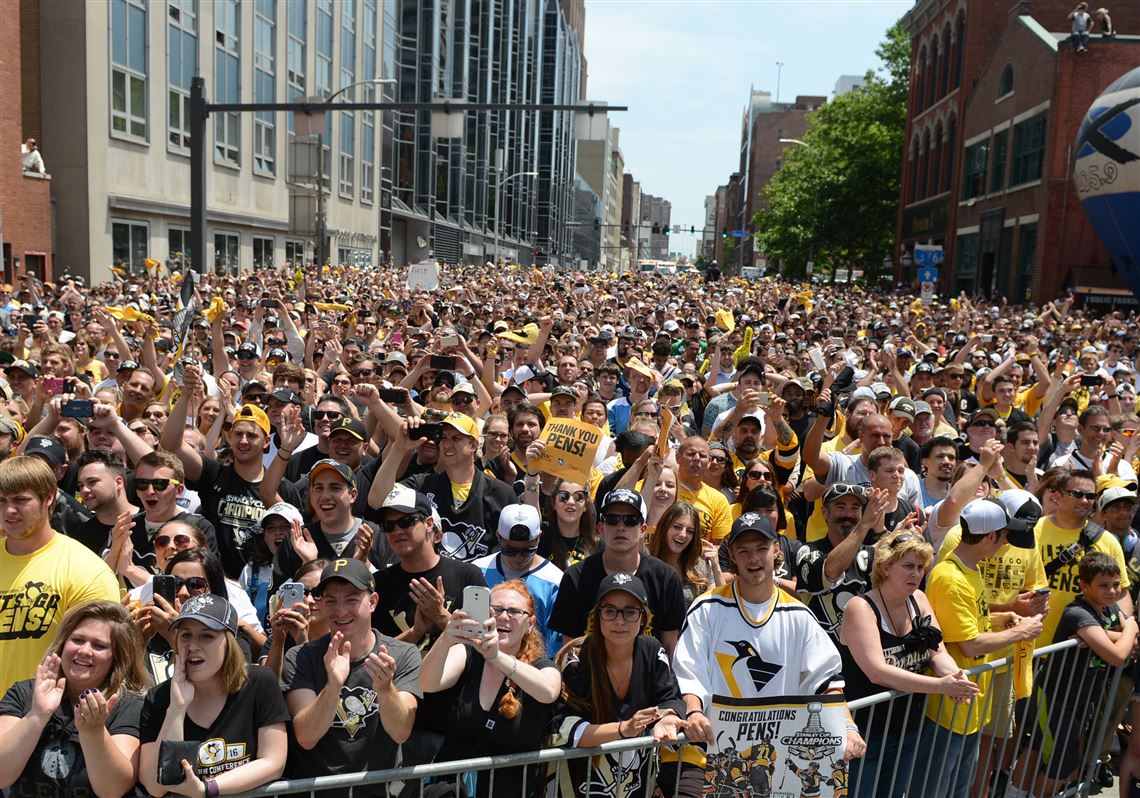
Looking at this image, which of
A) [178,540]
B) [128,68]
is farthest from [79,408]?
[128,68]

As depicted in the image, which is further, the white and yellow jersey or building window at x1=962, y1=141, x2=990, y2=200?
building window at x1=962, y1=141, x2=990, y2=200

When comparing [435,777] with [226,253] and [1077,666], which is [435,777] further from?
[226,253]

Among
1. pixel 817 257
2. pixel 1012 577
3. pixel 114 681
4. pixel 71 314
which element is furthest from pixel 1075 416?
pixel 817 257

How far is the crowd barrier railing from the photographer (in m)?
4.02

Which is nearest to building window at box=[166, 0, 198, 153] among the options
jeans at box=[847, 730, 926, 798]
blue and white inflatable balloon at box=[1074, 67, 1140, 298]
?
blue and white inflatable balloon at box=[1074, 67, 1140, 298]

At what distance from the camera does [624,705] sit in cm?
433

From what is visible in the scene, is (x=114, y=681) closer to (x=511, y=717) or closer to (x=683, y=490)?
(x=511, y=717)

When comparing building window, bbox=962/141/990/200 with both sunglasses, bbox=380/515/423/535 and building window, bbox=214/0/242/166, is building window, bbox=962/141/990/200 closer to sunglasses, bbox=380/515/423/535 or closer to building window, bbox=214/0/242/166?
building window, bbox=214/0/242/166

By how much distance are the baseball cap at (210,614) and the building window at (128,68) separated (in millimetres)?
30239

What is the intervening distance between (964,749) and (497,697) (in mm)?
2418

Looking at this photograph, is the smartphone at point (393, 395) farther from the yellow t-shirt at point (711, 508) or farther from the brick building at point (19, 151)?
the brick building at point (19, 151)

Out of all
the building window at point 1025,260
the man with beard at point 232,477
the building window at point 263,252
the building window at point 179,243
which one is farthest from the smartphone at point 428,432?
the building window at point 263,252

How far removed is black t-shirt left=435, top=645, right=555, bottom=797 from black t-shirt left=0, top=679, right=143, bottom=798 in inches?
45.5

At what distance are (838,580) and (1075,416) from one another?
530 centimetres
